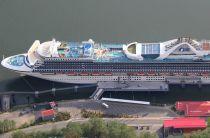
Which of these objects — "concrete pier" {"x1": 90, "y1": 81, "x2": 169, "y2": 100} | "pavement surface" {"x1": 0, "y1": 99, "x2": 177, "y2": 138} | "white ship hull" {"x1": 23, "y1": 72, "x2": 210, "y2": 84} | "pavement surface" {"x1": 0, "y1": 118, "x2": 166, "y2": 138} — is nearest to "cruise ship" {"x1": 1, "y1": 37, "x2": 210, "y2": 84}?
"white ship hull" {"x1": 23, "y1": 72, "x2": 210, "y2": 84}

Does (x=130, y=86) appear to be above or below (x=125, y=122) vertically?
above

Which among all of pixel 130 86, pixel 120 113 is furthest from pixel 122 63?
pixel 120 113

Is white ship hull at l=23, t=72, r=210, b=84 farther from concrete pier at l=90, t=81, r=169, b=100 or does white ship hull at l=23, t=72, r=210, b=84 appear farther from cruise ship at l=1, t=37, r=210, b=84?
concrete pier at l=90, t=81, r=169, b=100

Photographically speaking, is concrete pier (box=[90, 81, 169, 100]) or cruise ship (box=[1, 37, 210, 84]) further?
cruise ship (box=[1, 37, 210, 84])

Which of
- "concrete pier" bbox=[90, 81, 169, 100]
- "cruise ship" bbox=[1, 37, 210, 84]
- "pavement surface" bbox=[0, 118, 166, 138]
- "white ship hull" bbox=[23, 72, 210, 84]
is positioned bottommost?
"pavement surface" bbox=[0, 118, 166, 138]

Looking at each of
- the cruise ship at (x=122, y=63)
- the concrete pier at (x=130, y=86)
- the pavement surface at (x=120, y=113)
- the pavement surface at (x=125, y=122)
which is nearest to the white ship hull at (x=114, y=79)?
the cruise ship at (x=122, y=63)

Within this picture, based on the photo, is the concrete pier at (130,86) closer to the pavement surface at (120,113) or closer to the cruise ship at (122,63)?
the cruise ship at (122,63)

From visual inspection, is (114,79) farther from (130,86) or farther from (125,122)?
(125,122)

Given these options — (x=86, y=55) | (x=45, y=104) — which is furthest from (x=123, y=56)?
(x=45, y=104)
